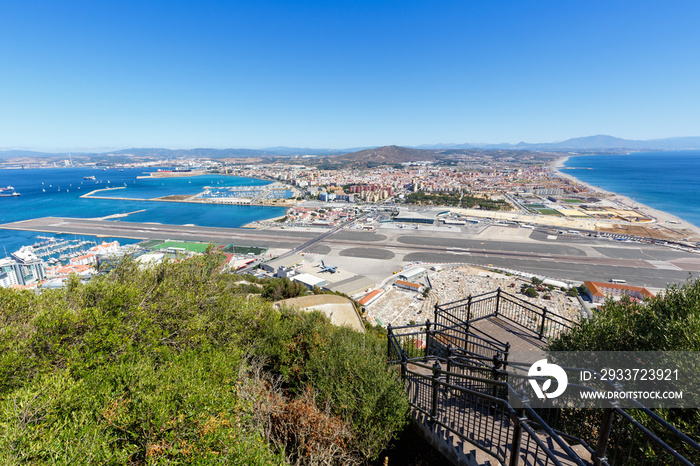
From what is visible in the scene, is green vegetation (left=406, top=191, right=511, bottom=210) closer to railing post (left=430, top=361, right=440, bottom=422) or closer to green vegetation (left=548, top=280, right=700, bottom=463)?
green vegetation (left=548, top=280, right=700, bottom=463)

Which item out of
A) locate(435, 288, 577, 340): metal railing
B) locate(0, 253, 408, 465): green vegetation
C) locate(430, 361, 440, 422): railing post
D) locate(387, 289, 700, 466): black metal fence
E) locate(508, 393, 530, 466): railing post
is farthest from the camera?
locate(435, 288, 577, 340): metal railing

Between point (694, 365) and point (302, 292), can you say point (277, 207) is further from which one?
point (694, 365)

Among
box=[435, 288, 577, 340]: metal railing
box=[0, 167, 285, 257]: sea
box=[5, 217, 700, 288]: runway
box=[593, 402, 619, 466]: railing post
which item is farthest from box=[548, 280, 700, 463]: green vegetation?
box=[0, 167, 285, 257]: sea

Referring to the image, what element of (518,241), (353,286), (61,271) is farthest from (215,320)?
(518,241)

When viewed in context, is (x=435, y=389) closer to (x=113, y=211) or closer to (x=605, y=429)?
(x=605, y=429)

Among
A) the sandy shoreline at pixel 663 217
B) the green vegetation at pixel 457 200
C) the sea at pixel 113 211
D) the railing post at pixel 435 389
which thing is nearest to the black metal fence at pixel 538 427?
the railing post at pixel 435 389

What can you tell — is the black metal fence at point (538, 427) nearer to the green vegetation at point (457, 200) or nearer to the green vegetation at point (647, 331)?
the green vegetation at point (647, 331)

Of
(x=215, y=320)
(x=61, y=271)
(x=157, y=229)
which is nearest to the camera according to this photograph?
(x=215, y=320)
